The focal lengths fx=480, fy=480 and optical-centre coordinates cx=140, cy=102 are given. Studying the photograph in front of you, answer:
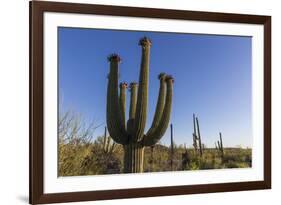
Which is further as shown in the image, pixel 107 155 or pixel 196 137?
pixel 196 137

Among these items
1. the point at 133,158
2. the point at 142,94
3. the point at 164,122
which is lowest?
the point at 133,158

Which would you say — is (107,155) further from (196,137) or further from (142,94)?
(196,137)

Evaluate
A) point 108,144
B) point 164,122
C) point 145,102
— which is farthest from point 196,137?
point 108,144

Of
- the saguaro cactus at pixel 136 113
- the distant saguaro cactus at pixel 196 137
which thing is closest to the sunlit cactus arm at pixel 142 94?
the saguaro cactus at pixel 136 113

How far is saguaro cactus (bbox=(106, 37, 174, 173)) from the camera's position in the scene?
1862mm

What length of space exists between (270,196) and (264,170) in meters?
0.11

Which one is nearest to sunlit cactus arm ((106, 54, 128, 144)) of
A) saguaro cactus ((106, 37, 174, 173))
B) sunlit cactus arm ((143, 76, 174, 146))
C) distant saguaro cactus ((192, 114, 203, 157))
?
saguaro cactus ((106, 37, 174, 173))

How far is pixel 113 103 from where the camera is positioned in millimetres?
1866

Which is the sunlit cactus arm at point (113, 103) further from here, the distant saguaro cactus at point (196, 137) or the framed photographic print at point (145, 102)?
the distant saguaro cactus at point (196, 137)

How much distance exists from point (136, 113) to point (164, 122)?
0.12 meters

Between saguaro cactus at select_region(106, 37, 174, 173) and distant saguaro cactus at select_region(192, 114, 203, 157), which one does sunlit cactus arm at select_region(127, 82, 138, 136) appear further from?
distant saguaro cactus at select_region(192, 114, 203, 157)

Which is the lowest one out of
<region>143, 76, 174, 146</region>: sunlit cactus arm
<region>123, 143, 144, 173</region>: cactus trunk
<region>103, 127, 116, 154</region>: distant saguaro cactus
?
<region>123, 143, 144, 173</region>: cactus trunk

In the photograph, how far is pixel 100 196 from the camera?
1818 millimetres

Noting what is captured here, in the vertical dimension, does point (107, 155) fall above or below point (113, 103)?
below
